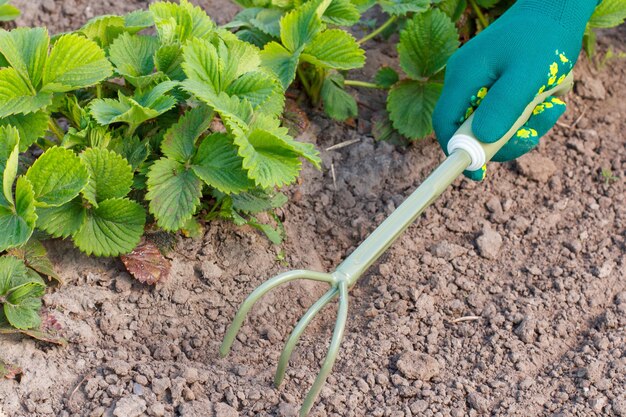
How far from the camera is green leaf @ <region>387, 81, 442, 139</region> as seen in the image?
→ 2523 mm

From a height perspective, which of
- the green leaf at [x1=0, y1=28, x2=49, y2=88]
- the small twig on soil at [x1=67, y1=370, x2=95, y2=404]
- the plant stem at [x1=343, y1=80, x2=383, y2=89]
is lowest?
the small twig on soil at [x1=67, y1=370, x2=95, y2=404]

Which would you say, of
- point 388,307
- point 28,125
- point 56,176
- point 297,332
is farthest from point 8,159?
point 388,307

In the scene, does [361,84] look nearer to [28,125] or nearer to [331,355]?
[28,125]

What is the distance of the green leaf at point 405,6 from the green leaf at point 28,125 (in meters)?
1.04

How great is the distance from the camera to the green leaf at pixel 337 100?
255cm

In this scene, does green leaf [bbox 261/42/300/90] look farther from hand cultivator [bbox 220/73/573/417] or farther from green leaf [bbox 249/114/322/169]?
hand cultivator [bbox 220/73/573/417]

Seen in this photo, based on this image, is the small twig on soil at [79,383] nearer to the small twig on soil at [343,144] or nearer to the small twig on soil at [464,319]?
the small twig on soil at [464,319]

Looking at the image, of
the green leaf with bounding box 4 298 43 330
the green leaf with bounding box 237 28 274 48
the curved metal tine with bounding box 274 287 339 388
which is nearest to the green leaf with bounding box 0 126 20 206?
the green leaf with bounding box 4 298 43 330

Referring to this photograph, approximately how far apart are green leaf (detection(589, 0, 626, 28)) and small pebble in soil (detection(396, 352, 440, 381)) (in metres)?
1.20

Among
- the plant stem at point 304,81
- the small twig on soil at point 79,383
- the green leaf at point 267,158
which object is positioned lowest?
the small twig on soil at point 79,383

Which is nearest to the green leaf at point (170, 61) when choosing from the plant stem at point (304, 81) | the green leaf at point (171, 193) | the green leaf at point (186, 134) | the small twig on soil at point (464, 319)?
the green leaf at point (186, 134)

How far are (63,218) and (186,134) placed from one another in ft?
1.17

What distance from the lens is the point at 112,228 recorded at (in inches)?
80.4

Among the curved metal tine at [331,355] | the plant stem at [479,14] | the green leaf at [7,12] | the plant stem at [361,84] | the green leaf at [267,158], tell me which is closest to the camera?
the curved metal tine at [331,355]
